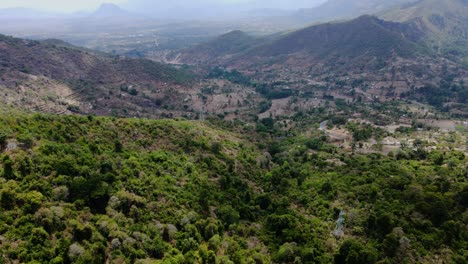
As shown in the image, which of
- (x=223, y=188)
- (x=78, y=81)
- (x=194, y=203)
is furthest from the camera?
(x=78, y=81)

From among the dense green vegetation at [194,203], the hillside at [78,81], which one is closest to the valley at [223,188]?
the dense green vegetation at [194,203]

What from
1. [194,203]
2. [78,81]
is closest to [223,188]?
[194,203]

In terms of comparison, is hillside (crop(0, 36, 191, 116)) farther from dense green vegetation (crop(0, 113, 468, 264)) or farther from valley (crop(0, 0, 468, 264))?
dense green vegetation (crop(0, 113, 468, 264))

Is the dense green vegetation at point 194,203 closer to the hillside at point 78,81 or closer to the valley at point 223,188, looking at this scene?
the valley at point 223,188

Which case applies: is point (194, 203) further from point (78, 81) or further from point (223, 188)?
point (78, 81)

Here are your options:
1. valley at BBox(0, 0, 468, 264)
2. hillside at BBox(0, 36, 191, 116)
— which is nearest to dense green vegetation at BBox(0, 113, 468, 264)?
valley at BBox(0, 0, 468, 264)

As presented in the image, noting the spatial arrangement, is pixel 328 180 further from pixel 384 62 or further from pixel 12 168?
pixel 384 62
